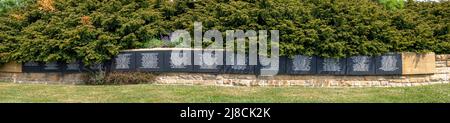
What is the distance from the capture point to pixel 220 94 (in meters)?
13.4

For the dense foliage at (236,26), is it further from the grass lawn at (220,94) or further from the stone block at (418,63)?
the grass lawn at (220,94)

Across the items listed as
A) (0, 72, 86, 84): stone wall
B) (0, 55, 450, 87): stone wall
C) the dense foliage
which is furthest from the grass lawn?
(0, 72, 86, 84): stone wall

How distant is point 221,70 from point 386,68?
16.1 feet

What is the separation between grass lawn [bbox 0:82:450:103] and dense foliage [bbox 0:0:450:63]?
1.78 meters

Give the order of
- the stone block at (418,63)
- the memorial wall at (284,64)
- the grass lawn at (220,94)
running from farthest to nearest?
the stone block at (418,63), the memorial wall at (284,64), the grass lawn at (220,94)

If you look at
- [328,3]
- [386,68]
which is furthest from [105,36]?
[386,68]

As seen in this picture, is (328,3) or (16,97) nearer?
(16,97)

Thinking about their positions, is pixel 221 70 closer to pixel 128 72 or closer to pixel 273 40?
pixel 273 40

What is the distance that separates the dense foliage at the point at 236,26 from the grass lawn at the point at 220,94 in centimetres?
178

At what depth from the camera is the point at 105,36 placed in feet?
54.9

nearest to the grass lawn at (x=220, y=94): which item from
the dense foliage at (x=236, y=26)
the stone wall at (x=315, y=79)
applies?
the stone wall at (x=315, y=79)

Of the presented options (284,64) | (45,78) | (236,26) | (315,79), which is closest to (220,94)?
(284,64)

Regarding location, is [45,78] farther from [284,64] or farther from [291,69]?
[291,69]

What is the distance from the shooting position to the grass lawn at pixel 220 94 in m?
12.7
